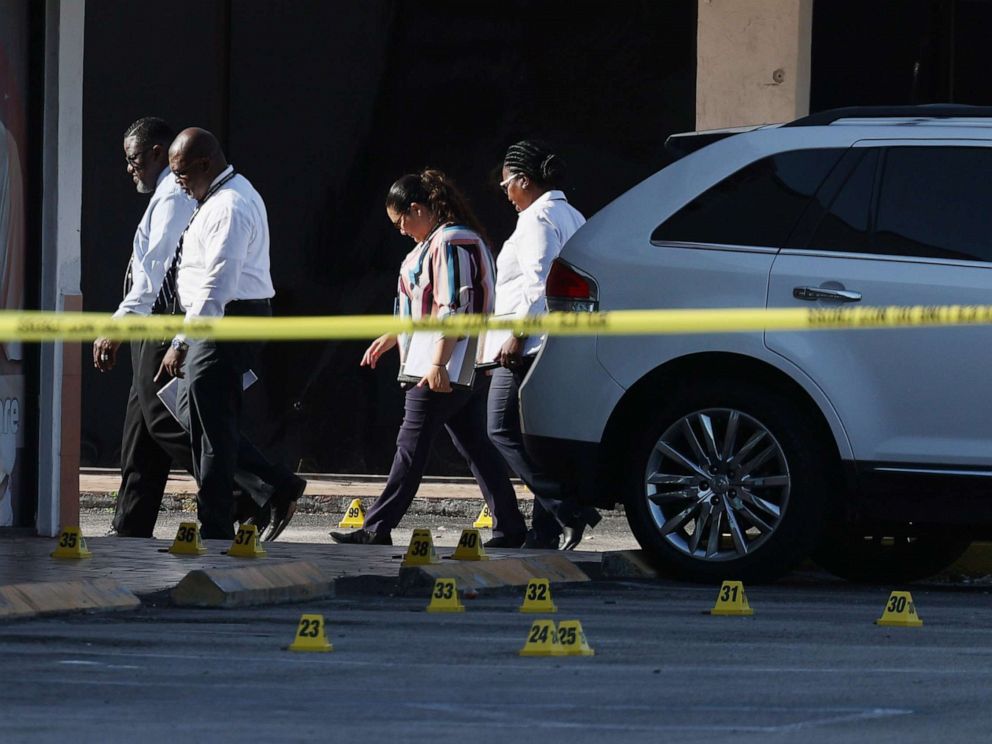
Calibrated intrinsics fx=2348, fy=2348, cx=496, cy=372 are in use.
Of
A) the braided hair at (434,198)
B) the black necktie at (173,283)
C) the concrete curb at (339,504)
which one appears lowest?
the concrete curb at (339,504)

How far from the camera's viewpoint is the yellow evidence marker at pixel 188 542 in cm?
923

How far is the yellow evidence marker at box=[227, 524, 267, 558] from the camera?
9164mm

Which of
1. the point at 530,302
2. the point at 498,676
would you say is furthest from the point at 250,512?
the point at 498,676

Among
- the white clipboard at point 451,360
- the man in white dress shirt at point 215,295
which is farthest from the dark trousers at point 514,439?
the man in white dress shirt at point 215,295

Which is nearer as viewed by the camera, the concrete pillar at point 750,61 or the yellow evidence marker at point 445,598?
the yellow evidence marker at point 445,598

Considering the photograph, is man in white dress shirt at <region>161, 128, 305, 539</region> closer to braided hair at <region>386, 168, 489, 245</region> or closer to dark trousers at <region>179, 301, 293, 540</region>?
A: dark trousers at <region>179, 301, 293, 540</region>

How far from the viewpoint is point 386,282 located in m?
13.7

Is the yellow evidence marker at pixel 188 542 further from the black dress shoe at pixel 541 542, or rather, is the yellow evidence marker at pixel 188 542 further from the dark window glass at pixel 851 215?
the dark window glass at pixel 851 215

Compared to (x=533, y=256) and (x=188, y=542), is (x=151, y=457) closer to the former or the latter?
(x=188, y=542)

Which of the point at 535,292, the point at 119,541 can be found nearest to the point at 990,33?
the point at 535,292

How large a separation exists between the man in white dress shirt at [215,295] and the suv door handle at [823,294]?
250 cm

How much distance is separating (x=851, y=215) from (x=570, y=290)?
1.08 metres

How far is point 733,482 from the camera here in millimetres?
8438

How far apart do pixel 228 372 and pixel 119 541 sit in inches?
32.9
